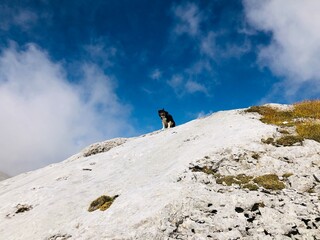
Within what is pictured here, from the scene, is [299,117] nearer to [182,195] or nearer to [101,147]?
[182,195]

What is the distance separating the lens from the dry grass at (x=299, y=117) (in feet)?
69.6

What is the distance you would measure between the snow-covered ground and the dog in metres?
11.3

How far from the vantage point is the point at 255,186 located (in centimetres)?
1573

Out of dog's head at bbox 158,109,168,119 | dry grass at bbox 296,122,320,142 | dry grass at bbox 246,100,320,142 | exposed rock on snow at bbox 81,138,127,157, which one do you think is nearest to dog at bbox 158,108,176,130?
dog's head at bbox 158,109,168,119

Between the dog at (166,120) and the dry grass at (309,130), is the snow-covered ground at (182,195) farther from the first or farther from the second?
the dog at (166,120)

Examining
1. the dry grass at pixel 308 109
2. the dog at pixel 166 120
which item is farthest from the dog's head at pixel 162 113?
the dry grass at pixel 308 109

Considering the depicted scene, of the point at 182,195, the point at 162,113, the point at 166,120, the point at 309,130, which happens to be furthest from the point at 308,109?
the point at 182,195

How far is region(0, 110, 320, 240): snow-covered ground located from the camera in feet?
42.6

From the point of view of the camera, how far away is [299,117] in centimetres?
2586

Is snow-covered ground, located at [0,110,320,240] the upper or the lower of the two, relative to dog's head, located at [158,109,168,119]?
lower

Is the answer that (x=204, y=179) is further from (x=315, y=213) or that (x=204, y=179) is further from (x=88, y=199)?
(x=88, y=199)

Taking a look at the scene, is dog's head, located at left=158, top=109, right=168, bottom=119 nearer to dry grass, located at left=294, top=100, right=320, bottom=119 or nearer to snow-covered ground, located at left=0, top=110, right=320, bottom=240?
snow-covered ground, located at left=0, top=110, right=320, bottom=240

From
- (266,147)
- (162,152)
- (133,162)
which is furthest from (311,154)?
(133,162)

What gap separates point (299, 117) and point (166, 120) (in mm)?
16527
